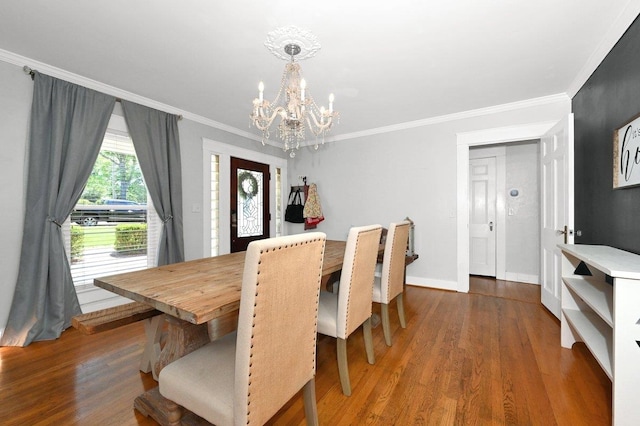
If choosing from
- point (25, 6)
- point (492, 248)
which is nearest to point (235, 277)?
point (25, 6)

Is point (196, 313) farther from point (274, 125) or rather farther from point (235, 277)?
point (274, 125)

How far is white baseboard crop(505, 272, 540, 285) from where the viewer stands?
3.95 meters

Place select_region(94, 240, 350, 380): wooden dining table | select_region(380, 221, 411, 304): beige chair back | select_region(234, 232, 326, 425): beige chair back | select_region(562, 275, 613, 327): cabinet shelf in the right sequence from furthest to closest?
select_region(380, 221, 411, 304): beige chair back → select_region(562, 275, 613, 327): cabinet shelf → select_region(94, 240, 350, 380): wooden dining table → select_region(234, 232, 326, 425): beige chair back

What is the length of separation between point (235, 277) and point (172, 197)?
2227mm

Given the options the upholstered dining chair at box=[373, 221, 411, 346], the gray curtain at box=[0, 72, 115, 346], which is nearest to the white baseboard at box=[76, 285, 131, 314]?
the gray curtain at box=[0, 72, 115, 346]

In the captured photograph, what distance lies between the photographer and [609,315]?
4.51 ft

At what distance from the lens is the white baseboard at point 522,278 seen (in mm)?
3952

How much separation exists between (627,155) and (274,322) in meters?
2.42

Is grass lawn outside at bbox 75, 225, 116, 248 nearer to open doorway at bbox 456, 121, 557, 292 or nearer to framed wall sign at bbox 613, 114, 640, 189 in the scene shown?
open doorway at bbox 456, 121, 557, 292

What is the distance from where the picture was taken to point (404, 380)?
168 cm

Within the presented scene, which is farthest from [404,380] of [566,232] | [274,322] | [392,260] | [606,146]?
[606,146]

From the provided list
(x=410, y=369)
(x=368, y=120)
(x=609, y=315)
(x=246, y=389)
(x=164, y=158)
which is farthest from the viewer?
(x=368, y=120)

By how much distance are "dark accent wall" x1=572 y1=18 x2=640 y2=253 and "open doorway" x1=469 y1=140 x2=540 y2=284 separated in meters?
1.52

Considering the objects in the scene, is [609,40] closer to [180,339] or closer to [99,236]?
[180,339]
